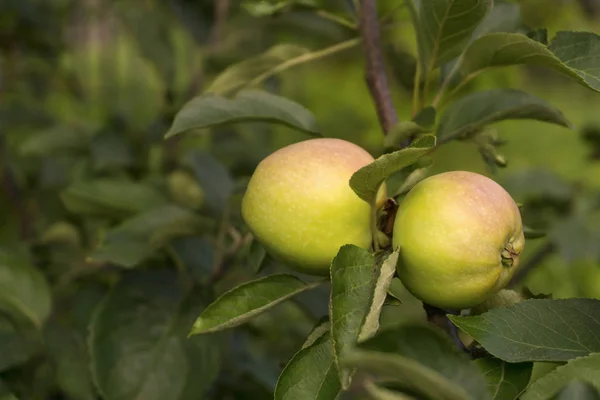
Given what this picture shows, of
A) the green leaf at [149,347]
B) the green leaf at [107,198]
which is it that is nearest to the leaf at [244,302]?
the green leaf at [149,347]

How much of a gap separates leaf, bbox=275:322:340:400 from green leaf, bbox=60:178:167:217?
56cm

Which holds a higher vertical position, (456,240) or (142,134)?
(456,240)

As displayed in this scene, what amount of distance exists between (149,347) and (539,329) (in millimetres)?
492

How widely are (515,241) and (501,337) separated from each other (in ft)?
0.30

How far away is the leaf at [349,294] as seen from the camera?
1.60ft

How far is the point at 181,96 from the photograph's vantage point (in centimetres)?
139

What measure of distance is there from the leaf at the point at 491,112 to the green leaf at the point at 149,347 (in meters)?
0.40

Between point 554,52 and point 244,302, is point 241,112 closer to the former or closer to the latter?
point 244,302

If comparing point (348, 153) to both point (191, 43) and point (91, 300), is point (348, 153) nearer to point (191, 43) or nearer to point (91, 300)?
point (91, 300)

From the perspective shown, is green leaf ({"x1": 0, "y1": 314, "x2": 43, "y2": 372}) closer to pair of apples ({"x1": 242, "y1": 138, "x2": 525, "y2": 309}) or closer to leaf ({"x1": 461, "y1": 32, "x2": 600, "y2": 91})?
pair of apples ({"x1": 242, "y1": 138, "x2": 525, "y2": 309})

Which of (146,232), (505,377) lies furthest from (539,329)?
(146,232)

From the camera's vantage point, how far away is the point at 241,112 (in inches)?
26.8

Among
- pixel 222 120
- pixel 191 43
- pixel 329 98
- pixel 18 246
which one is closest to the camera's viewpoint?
pixel 222 120

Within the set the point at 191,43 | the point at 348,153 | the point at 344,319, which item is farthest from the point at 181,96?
the point at 344,319
